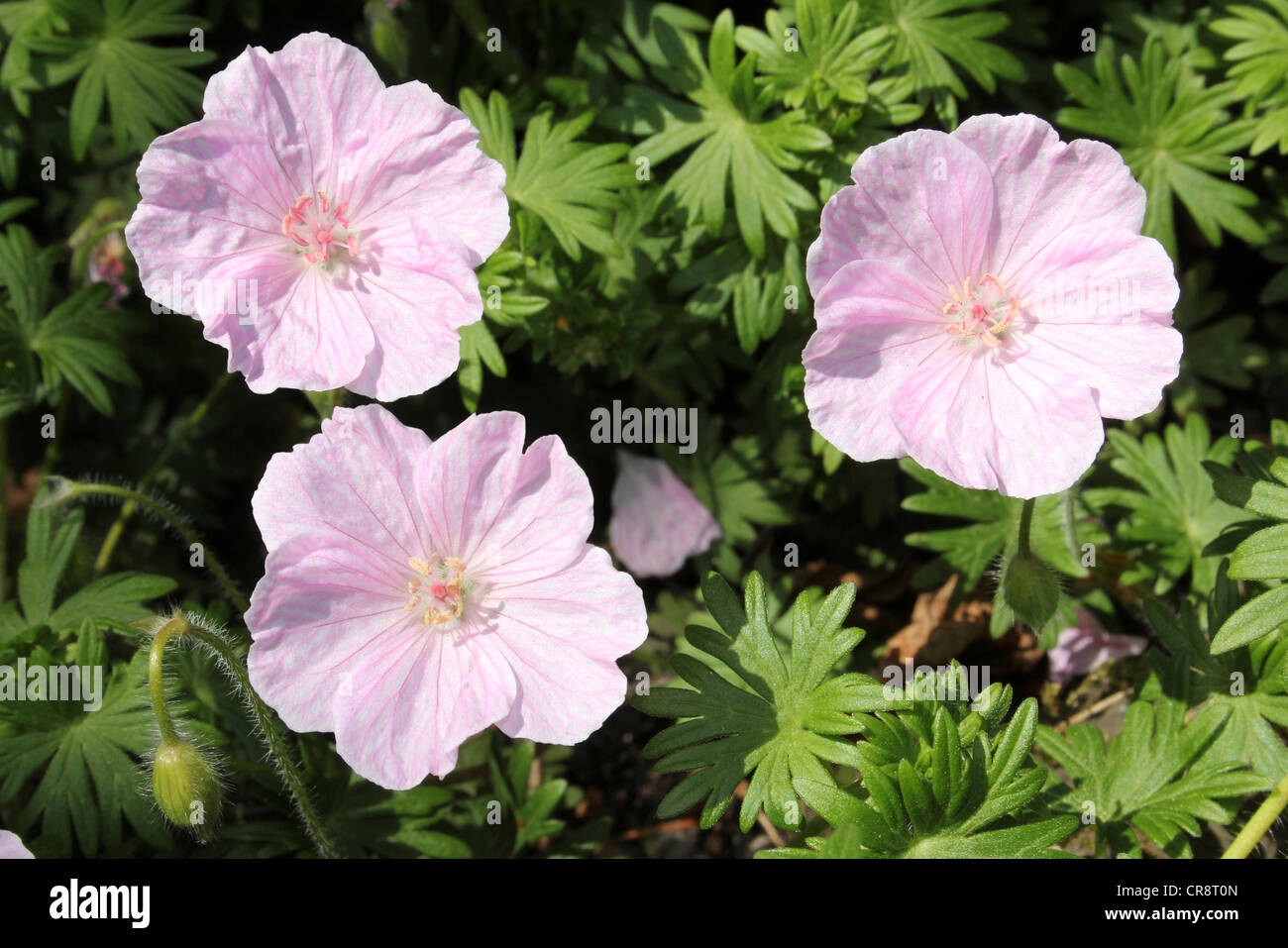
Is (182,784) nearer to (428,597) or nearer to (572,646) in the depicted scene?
(428,597)

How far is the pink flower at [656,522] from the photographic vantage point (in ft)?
12.1

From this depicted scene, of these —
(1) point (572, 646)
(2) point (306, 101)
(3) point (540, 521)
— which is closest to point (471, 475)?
(3) point (540, 521)

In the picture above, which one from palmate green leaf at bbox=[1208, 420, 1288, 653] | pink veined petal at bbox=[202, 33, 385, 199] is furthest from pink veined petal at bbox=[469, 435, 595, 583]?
palmate green leaf at bbox=[1208, 420, 1288, 653]

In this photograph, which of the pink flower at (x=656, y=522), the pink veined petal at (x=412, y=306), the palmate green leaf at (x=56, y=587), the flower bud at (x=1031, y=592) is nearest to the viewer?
the pink veined petal at (x=412, y=306)

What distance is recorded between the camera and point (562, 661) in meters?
2.52

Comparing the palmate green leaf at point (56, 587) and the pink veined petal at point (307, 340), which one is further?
the palmate green leaf at point (56, 587)

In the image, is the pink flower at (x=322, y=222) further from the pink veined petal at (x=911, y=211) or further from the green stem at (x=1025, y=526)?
the green stem at (x=1025, y=526)

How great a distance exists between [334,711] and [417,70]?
2.17 meters

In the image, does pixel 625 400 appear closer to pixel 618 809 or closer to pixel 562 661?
pixel 618 809

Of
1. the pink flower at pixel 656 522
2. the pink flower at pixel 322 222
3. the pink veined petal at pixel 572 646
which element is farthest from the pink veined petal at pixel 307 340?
the pink flower at pixel 656 522

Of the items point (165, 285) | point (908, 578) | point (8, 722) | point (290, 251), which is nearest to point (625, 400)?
point (908, 578)

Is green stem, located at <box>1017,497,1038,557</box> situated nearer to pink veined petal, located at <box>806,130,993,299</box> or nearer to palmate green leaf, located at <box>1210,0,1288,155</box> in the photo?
pink veined petal, located at <box>806,130,993,299</box>

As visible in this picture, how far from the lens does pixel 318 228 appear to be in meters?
2.77

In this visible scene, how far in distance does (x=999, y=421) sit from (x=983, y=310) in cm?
26
